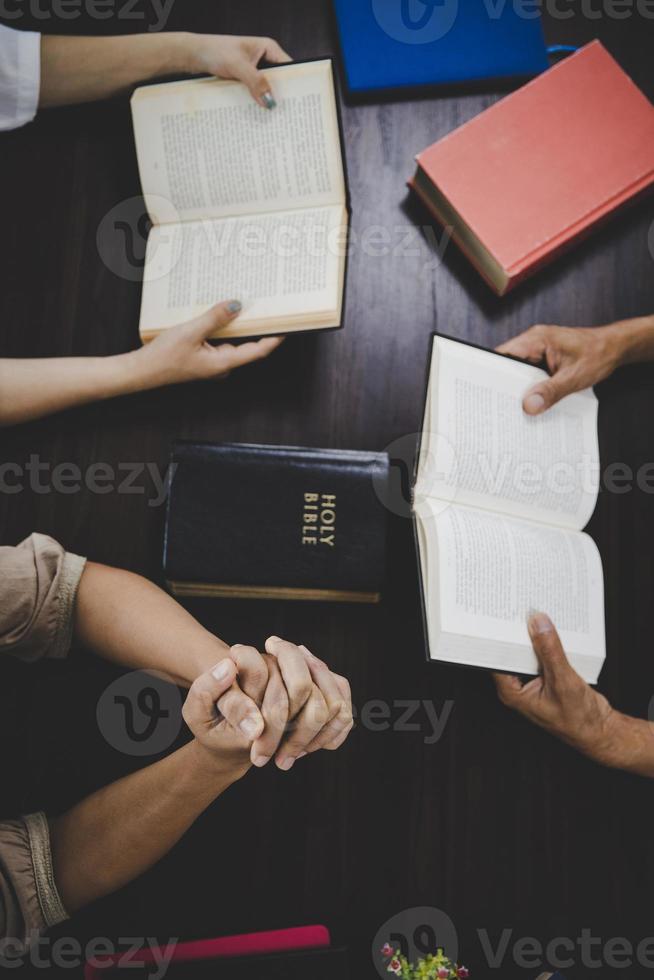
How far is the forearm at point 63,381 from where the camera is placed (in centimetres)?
103

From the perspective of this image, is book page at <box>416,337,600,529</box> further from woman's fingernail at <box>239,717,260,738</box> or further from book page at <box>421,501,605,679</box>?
woman's fingernail at <box>239,717,260,738</box>

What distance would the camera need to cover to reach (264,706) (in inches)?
27.3

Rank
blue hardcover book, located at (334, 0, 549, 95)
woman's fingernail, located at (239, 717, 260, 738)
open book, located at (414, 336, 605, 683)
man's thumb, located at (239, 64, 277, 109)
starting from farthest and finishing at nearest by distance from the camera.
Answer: blue hardcover book, located at (334, 0, 549, 95)
man's thumb, located at (239, 64, 277, 109)
open book, located at (414, 336, 605, 683)
woman's fingernail, located at (239, 717, 260, 738)

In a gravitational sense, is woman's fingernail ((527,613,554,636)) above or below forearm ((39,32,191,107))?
below

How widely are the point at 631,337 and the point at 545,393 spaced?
19 centimetres

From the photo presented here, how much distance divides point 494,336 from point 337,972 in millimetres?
928

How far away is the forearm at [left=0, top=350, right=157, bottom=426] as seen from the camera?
103cm

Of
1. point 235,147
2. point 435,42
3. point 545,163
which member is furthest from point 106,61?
point 545,163

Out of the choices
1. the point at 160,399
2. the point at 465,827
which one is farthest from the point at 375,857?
the point at 160,399

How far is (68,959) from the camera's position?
36.7 inches

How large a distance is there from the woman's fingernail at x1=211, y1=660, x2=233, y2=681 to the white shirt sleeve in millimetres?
989

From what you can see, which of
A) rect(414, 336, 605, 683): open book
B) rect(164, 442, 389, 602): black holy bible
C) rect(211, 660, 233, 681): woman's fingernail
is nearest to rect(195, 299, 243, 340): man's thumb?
rect(164, 442, 389, 602): black holy bible

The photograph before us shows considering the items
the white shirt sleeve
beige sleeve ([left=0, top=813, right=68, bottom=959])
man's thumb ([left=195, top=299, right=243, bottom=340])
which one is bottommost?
beige sleeve ([left=0, top=813, right=68, bottom=959])

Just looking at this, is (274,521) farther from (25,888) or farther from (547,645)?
(25,888)
